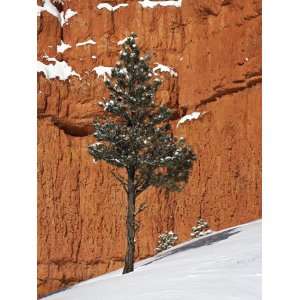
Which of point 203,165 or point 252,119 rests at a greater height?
point 252,119

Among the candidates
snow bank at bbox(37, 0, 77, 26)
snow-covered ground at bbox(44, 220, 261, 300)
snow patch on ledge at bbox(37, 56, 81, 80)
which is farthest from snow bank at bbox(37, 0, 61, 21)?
snow-covered ground at bbox(44, 220, 261, 300)

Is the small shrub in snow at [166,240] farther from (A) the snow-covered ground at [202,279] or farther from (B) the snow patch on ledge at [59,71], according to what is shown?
(A) the snow-covered ground at [202,279]

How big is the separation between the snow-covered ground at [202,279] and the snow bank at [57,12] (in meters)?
11.0

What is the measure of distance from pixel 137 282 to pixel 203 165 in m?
10.2

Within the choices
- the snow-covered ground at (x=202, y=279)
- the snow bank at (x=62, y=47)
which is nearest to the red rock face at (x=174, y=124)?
the snow bank at (x=62, y=47)

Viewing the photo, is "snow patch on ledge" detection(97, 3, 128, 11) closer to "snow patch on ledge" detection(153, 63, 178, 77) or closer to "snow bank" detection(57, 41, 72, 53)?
"snow bank" detection(57, 41, 72, 53)

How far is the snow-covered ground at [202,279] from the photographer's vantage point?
6508 mm

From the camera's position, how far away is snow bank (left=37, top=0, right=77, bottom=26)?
1741 centimetres

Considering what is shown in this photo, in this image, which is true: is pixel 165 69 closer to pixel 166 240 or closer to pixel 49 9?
pixel 49 9

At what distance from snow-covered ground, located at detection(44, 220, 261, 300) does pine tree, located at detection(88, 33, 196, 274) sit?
196cm

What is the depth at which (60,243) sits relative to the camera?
17.0m

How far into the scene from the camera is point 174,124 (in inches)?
722
